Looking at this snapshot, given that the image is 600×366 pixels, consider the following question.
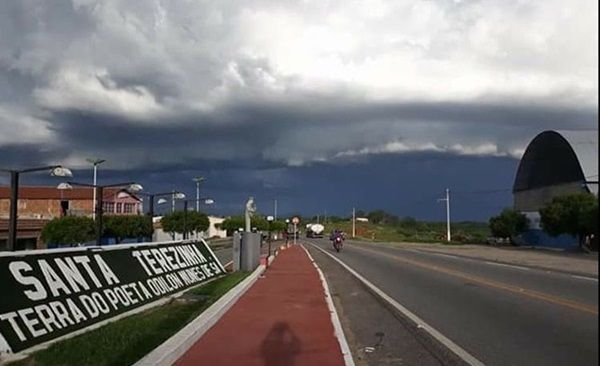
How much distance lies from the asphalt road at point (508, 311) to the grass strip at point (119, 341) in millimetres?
4773

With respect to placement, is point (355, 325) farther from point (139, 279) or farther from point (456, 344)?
point (139, 279)

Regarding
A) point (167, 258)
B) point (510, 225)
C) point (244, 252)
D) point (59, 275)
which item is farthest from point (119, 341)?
point (244, 252)

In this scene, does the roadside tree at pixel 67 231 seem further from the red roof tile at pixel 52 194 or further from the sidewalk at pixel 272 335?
the sidewalk at pixel 272 335

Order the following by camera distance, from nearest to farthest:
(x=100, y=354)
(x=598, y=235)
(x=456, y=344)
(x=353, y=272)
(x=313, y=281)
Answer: (x=598, y=235) < (x=100, y=354) < (x=456, y=344) < (x=313, y=281) < (x=353, y=272)

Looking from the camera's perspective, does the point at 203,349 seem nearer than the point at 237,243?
→ Yes

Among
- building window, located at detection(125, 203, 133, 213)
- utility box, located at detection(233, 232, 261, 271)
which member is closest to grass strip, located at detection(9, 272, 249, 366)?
utility box, located at detection(233, 232, 261, 271)

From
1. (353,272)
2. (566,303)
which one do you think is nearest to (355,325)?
(566,303)

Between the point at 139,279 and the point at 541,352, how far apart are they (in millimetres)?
9642

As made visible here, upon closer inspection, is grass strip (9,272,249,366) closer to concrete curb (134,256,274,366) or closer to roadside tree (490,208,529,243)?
concrete curb (134,256,274,366)

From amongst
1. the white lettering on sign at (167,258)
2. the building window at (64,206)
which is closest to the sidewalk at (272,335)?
the white lettering on sign at (167,258)

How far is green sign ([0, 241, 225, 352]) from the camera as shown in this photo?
33.7ft

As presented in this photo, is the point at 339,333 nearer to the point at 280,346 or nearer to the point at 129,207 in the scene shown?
the point at 280,346

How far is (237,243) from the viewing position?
30656mm

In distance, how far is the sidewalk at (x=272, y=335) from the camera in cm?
988
